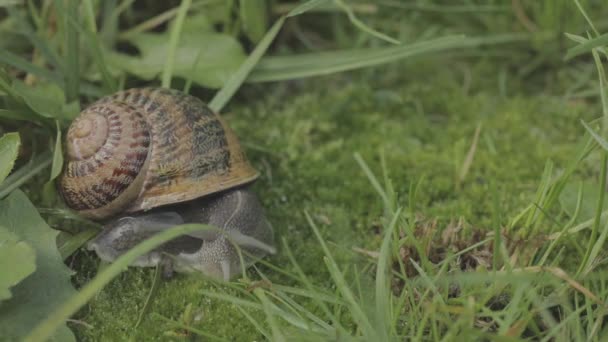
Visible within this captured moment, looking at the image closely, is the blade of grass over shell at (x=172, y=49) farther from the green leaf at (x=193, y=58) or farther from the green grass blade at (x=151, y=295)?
the green grass blade at (x=151, y=295)

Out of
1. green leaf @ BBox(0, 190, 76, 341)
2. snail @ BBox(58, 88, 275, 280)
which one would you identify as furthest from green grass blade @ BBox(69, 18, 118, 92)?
green leaf @ BBox(0, 190, 76, 341)

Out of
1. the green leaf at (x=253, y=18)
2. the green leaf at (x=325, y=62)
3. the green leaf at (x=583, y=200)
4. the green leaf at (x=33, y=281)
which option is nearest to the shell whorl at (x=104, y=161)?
the green leaf at (x=33, y=281)

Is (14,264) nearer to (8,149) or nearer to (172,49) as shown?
(8,149)

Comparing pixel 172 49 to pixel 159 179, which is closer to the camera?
pixel 159 179

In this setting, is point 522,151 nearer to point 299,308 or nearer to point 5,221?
point 299,308

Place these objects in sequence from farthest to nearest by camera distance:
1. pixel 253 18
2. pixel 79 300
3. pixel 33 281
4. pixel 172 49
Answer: pixel 253 18
pixel 172 49
pixel 33 281
pixel 79 300

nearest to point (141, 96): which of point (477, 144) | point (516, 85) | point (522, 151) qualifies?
point (477, 144)

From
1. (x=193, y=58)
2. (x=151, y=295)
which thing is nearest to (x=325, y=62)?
(x=193, y=58)
